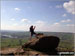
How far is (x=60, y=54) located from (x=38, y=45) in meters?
0.62

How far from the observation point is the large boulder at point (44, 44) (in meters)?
3.46

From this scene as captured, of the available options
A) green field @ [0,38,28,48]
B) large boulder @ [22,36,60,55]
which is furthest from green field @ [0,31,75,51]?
large boulder @ [22,36,60,55]

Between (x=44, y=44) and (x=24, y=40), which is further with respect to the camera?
(x=24, y=40)

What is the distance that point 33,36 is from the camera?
3.60 meters

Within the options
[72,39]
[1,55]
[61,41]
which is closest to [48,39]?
[61,41]

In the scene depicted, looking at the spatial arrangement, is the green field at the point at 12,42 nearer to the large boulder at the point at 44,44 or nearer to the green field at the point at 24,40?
the green field at the point at 24,40

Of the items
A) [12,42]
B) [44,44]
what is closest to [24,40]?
[12,42]

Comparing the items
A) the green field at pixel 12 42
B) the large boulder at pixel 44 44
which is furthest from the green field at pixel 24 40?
the large boulder at pixel 44 44

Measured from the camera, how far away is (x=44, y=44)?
11.4 ft

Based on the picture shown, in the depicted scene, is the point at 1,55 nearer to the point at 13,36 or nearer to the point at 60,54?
the point at 13,36

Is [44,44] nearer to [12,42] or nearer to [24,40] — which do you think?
[24,40]

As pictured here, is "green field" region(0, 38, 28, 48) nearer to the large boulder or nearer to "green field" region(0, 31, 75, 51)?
"green field" region(0, 31, 75, 51)

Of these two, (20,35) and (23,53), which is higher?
(20,35)

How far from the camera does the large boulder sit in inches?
136
